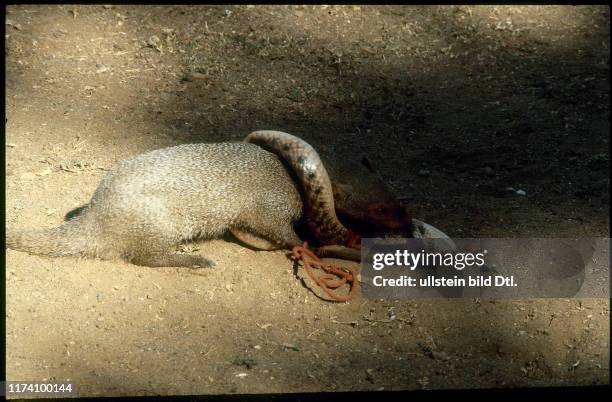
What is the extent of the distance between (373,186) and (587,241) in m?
1.14

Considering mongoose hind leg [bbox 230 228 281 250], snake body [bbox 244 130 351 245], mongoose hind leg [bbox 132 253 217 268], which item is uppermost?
snake body [bbox 244 130 351 245]

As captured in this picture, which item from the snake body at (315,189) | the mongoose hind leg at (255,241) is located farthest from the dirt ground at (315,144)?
the snake body at (315,189)

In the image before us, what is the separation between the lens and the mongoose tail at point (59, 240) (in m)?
3.46

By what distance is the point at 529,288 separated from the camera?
3.51m

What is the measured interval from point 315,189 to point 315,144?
1119 millimetres

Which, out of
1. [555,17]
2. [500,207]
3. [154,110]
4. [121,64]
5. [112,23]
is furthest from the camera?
[555,17]

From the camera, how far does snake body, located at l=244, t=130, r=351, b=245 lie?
3617mm

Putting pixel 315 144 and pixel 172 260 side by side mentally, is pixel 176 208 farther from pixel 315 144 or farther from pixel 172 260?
pixel 315 144

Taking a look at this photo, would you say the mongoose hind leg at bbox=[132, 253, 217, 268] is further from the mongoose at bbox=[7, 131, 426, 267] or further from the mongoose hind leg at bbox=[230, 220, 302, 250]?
the mongoose hind leg at bbox=[230, 220, 302, 250]

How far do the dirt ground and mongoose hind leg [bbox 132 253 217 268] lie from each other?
0.06m

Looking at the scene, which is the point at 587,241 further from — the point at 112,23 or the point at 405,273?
the point at 112,23

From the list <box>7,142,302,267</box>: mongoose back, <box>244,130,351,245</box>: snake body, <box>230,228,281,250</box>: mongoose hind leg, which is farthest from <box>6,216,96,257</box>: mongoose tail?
<box>244,130,351,245</box>: snake body

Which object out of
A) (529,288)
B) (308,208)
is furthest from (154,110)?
(529,288)

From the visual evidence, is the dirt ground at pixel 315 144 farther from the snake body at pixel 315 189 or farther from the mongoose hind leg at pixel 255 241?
the snake body at pixel 315 189
